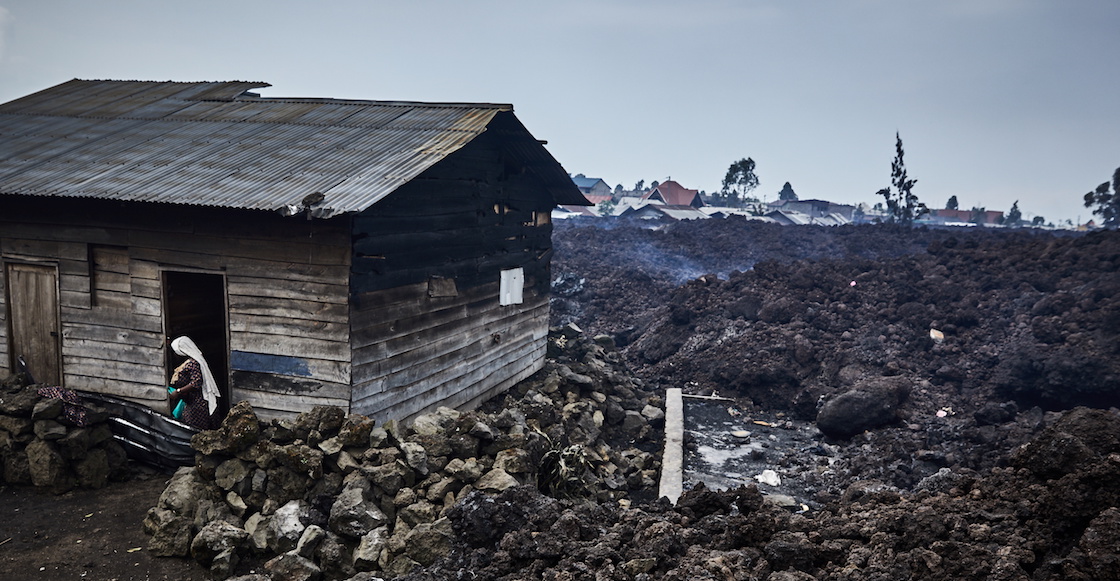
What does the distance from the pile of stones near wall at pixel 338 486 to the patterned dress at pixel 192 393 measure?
82 cm

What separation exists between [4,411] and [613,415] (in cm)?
863

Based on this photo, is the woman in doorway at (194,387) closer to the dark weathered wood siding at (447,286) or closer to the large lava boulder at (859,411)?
the dark weathered wood siding at (447,286)

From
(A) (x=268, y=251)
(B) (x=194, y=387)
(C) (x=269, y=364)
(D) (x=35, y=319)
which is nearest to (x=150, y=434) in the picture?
(B) (x=194, y=387)

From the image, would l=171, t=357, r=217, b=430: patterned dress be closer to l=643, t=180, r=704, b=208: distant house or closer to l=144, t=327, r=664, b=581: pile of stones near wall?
l=144, t=327, r=664, b=581: pile of stones near wall

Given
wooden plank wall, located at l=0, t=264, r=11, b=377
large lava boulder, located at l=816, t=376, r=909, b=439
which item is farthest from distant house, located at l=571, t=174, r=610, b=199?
wooden plank wall, located at l=0, t=264, r=11, b=377

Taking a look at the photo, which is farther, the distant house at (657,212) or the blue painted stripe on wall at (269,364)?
the distant house at (657,212)

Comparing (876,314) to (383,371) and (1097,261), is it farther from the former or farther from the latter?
(383,371)

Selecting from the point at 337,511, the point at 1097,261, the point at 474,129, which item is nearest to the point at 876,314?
the point at 1097,261

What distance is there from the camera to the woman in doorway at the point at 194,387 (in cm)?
840

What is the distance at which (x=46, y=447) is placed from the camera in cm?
818

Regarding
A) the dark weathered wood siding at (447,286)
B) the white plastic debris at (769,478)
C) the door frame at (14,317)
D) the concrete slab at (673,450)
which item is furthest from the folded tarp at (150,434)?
the white plastic debris at (769,478)

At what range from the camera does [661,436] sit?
12969mm

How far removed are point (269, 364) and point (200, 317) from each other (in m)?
2.01

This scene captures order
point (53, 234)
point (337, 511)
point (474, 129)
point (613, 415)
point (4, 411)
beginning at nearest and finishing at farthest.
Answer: point (337, 511)
point (4, 411)
point (53, 234)
point (474, 129)
point (613, 415)
